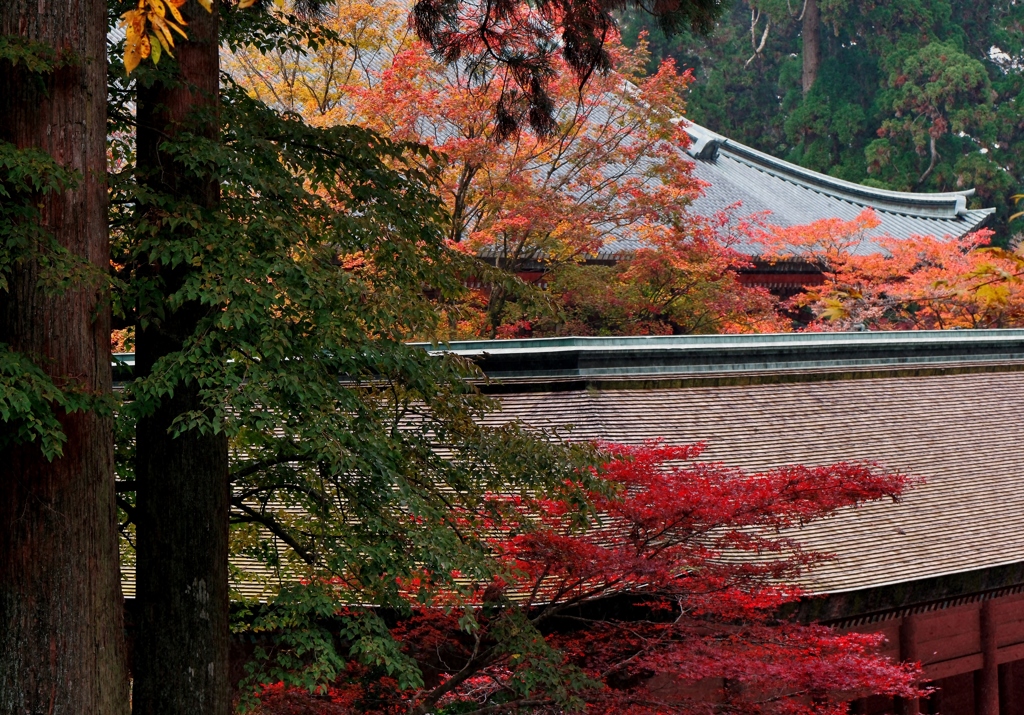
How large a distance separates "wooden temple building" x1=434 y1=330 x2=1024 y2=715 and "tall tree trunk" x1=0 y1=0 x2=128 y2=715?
349 centimetres

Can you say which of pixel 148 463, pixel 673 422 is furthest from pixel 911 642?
pixel 148 463

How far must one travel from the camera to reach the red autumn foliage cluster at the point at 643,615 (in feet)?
18.8

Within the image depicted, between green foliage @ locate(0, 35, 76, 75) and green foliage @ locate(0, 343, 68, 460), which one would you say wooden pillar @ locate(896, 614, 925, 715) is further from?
green foliage @ locate(0, 35, 76, 75)

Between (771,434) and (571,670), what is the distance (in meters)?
3.68

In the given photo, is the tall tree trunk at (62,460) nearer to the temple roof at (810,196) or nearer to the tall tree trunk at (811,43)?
the temple roof at (810,196)

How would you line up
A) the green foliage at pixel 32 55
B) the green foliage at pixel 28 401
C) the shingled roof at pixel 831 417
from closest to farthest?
1. the green foliage at pixel 28 401
2. the green foliage at pixel 32 55
3. the shingled roof at pixel 831 417

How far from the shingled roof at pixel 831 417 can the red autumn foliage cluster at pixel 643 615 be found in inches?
41.5

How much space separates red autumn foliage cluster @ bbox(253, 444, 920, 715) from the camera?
18.8 feet

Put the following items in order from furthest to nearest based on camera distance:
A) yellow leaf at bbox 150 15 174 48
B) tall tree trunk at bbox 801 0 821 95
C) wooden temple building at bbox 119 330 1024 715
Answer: tall tree trunk at bbox 801 0 821 95, wooden temple building at bbox 119 330 1024 715, yellow leaf at bbox 150 15 174 48

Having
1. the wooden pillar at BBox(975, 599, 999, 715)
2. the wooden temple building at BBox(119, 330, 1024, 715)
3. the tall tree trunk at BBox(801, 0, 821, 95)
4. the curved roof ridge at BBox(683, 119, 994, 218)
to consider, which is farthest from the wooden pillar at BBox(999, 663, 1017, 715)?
the tall tree trunk at BBox(801, 0, 821, 95)

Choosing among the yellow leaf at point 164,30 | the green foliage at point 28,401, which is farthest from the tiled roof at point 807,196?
the yellow leaf at point 164,30

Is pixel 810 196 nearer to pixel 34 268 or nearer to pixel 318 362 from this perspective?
pixel 318 362

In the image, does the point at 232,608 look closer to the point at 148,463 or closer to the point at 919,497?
the point at 148,463

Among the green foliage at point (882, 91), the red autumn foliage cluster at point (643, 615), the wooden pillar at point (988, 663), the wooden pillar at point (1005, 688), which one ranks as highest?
the green foliage at point (882, 91)
